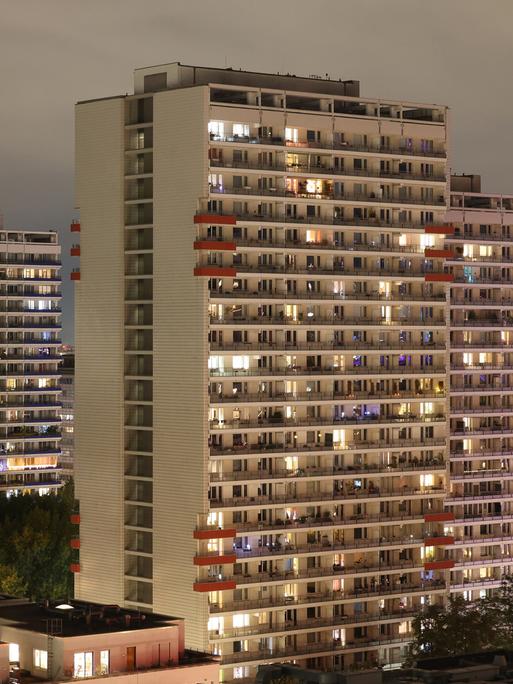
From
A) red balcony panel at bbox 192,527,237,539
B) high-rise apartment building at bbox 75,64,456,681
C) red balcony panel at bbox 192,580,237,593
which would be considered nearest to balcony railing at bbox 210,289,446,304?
high-rise apartment building at bbox 75,64,456,681

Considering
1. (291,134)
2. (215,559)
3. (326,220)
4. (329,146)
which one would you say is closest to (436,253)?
(326,220)

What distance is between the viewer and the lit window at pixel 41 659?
11169 centimetres

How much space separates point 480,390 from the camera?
184 metres

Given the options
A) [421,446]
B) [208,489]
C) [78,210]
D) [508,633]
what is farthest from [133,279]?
[508,633]

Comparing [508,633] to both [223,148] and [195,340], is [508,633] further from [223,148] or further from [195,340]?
[223,148]

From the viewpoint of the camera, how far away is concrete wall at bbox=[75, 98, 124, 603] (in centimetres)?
15462

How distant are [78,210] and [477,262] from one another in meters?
48.5

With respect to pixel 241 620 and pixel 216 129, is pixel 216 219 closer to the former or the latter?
pixel 216 129

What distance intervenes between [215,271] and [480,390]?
4579 cm

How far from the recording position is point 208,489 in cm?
14762

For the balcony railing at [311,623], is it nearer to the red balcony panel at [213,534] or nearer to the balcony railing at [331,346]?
the red balcony panel at [213,534]

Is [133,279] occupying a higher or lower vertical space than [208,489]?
higher

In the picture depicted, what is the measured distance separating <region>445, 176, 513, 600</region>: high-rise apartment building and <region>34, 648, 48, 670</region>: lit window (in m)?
73.7

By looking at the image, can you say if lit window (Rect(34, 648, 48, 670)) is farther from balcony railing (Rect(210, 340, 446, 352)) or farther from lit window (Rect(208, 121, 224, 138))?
lit window (Rect(208, 121, 224, 138))
